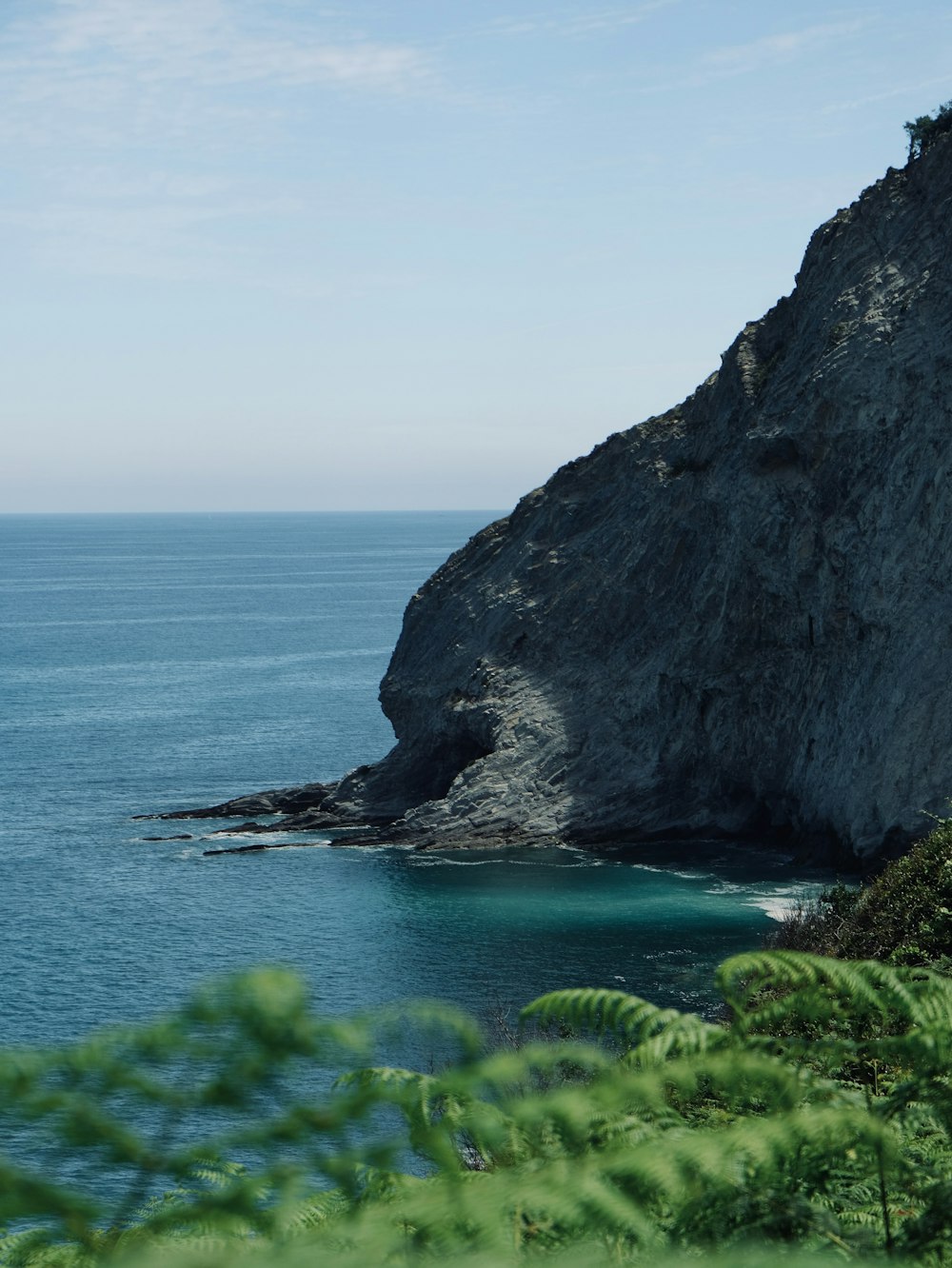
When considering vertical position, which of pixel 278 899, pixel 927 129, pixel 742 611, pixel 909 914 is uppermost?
pixel 927 129

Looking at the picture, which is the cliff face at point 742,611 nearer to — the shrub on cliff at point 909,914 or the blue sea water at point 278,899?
the blue sea water at point 278,899

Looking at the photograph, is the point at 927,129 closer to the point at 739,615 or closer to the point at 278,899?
the point at 739,615

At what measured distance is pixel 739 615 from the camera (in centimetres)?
6000

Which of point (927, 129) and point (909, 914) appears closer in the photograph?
point (909, 914)

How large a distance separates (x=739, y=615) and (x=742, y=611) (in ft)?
0.71

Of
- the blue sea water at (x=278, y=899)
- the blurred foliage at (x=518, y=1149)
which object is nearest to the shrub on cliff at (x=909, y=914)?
the blurred foliage at (x=518, y=1149)

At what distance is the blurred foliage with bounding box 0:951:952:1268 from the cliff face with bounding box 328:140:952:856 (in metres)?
42.2

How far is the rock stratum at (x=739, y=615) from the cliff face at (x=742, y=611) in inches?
4.3

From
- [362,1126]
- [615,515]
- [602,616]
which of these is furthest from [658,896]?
[362,1126]

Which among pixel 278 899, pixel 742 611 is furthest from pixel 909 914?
pixel 742 611

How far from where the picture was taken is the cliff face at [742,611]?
2005 inches

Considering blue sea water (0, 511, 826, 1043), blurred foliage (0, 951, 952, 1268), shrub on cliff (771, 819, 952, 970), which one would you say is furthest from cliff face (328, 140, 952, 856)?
blurred foliage (0, 951, 952, 1268)

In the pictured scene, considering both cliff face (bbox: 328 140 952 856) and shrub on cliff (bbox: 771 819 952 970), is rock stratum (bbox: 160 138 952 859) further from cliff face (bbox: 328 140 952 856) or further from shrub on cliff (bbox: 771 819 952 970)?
shrub on cliff (bbox: 771 819 952 970)

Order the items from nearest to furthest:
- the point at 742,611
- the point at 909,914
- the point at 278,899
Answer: the point at 909,914
the point at 278,899
the point at 742,611
